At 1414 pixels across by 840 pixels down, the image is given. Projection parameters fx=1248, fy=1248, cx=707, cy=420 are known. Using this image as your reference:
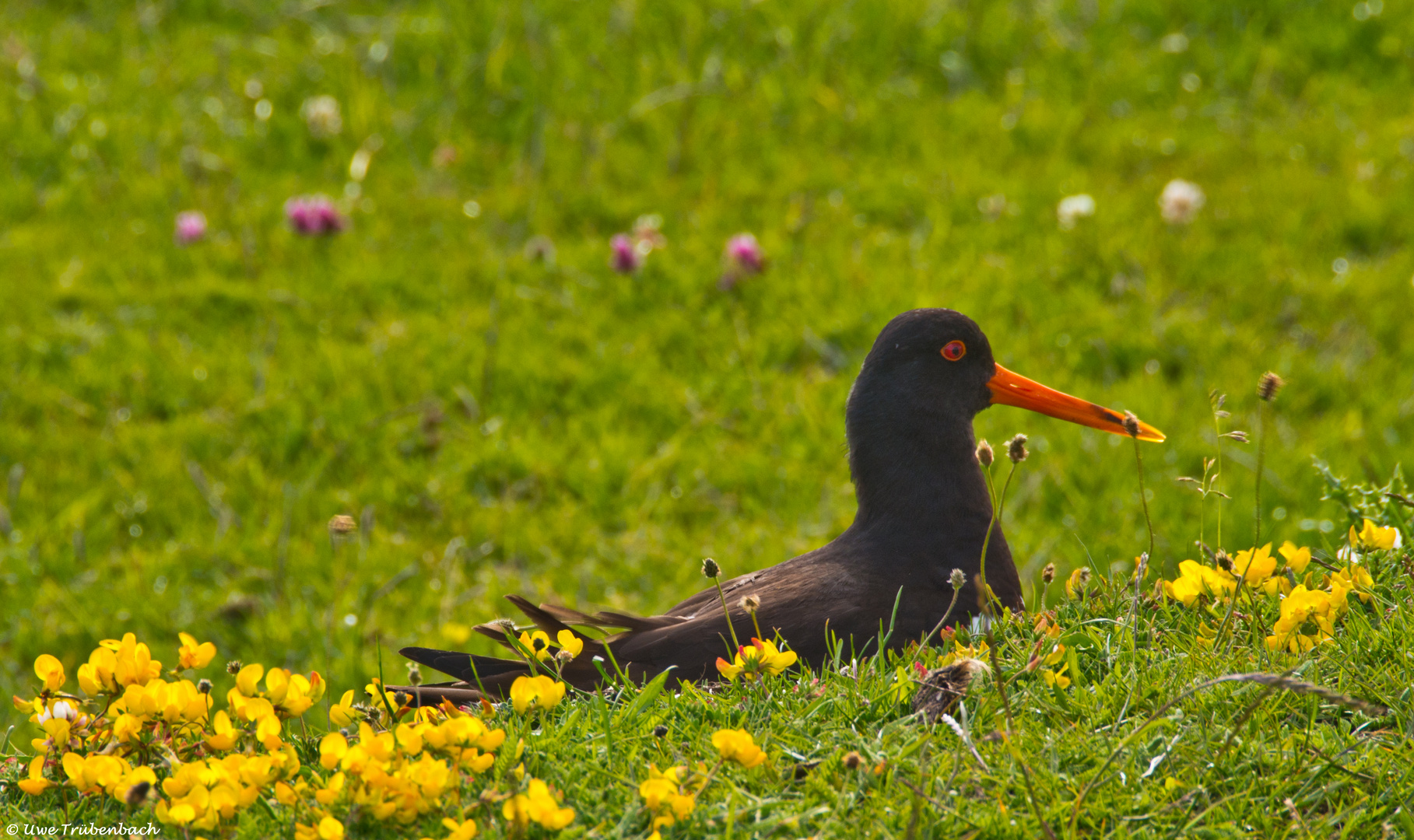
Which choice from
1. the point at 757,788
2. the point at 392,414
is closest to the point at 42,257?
the point at 392,414

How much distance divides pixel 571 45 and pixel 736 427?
3575mm

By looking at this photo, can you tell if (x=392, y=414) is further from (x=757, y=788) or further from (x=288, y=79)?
(x=757, y=788)

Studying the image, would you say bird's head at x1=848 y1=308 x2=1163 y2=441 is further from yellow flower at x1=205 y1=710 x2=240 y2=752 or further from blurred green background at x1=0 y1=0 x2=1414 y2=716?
yellow flower at x1=205 y1=710 x2=240 y2=752

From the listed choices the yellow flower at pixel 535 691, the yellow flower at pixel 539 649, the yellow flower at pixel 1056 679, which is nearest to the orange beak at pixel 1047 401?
the yellow flower at pixel 1056 679

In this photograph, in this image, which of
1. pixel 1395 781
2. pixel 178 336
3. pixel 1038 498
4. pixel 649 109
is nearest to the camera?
pixel 1395 781

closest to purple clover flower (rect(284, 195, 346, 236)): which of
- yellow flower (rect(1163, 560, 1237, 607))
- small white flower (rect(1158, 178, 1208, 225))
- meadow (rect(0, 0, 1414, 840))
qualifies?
meadow (rect(0, 0, 1414, 840))

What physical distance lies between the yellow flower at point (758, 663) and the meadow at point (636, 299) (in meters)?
0.06

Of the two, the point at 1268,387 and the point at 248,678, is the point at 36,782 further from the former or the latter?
the point at 1268,387

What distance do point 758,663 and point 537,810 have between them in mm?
769

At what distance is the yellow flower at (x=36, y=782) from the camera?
2.71 m

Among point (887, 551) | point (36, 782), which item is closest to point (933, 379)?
point (887, 551)

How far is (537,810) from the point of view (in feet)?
7.67

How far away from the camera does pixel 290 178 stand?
8.27 m

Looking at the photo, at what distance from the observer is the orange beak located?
A: 14.5ft
